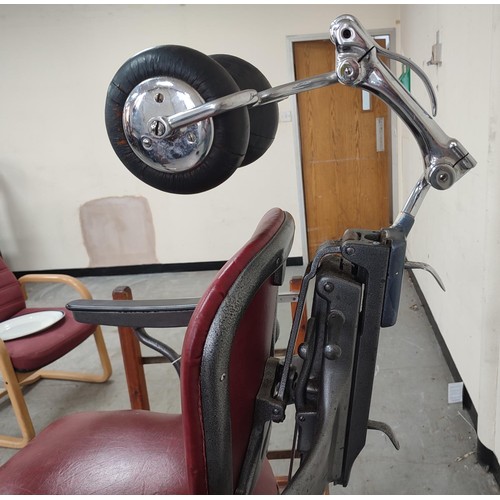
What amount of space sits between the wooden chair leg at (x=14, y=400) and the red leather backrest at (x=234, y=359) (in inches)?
53.7

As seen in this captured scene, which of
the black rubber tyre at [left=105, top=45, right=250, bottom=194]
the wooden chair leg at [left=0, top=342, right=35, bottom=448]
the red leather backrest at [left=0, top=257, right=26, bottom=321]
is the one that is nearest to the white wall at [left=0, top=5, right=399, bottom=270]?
the red leather backrest at [left=0, top=257, right=26, bottom=321]

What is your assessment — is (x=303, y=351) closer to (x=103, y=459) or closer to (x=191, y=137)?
(x=191, y=137)

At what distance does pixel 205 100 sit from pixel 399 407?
1.70 meters

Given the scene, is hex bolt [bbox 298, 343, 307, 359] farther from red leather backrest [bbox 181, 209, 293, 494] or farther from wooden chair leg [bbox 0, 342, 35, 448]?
wooden chair leg [bbox 0, 342, 35, 448]

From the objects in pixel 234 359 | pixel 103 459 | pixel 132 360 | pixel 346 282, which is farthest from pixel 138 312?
pixel 132 360

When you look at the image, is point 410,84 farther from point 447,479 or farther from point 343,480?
point 343,480

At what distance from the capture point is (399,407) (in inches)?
74.3

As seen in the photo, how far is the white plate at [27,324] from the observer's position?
1890 millimetres

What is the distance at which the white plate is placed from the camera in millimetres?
1890

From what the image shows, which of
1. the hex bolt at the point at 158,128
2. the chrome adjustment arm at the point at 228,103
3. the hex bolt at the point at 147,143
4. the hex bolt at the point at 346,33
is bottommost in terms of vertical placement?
the hex bolt at the point at 147,143

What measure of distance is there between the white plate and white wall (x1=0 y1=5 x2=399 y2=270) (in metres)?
1.86

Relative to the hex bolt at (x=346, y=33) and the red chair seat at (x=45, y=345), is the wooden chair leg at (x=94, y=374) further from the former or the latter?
the hex bolt at (x=346, y=33)

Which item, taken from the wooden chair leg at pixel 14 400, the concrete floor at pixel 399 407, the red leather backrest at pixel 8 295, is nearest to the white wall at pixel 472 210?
the concrete floor at pixel 399 407

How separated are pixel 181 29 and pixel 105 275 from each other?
224cm
